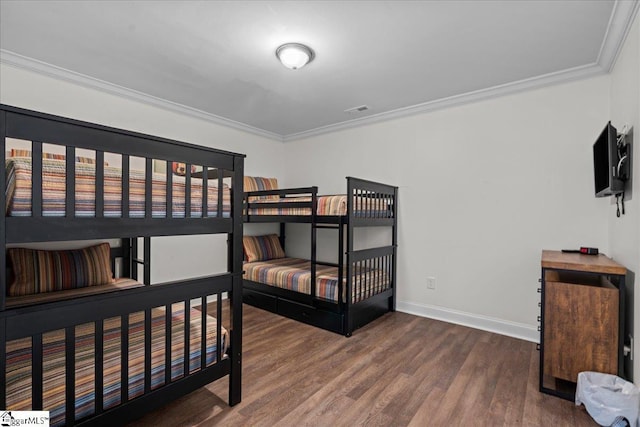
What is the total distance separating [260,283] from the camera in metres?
3.44

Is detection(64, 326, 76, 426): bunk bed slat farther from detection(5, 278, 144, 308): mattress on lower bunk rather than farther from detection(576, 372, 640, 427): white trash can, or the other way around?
detection(576, 372, 640, 427): white trash can

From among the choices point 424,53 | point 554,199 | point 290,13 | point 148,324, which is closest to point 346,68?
point 424,53

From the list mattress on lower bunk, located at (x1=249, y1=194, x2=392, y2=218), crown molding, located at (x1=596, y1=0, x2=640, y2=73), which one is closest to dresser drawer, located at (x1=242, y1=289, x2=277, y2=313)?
mattress on lower bunk, located at (x1=249, y1=194, x2=392, y2=218)

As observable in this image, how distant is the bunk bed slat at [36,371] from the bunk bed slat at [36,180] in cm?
45

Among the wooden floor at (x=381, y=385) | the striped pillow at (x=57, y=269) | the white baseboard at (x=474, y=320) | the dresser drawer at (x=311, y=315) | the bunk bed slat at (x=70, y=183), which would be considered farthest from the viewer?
the dresser drawer at (x=311, y=315)

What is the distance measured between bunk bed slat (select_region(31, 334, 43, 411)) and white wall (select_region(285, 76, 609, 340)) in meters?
3.01

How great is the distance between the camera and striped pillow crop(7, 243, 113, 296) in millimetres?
2101

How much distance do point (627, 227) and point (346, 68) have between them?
2.13 meters

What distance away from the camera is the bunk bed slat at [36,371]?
1083mm

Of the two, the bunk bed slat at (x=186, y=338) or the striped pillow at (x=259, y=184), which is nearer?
the bunk bed slat at (x=186, y=338)

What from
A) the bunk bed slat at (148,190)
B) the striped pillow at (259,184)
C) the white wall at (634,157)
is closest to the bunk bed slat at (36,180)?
the bunk bed slat at (148,190)

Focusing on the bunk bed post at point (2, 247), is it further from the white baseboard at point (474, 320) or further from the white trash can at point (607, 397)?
the white baseboard at point (474, 320)

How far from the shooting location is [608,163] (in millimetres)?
1808

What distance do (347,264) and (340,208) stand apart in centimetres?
52
